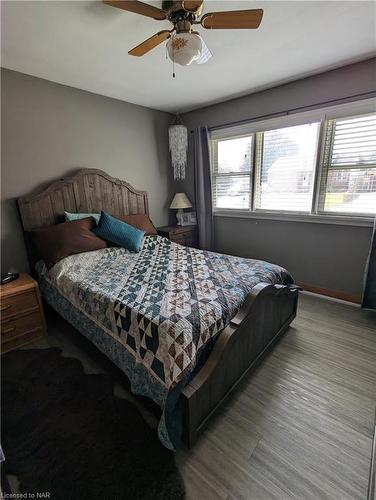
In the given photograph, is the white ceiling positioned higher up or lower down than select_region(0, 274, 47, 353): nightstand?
higher up

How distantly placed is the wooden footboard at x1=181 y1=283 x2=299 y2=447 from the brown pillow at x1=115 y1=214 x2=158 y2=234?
6.11ft

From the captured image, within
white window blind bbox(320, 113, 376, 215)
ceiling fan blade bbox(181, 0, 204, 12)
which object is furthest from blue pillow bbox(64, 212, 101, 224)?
white window blind bbox(320, 113, 376, 215)

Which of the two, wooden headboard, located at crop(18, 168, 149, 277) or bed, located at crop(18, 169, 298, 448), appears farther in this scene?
wooden headboard, located at crop(18, 168, 149, 277)

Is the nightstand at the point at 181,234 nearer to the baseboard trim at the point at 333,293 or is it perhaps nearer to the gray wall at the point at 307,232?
the gray wall at the point at 307,232

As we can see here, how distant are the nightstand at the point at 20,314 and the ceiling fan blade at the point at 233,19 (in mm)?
2325

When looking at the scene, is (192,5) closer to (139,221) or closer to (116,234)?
(116,234)

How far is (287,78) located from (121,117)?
203 centimetres

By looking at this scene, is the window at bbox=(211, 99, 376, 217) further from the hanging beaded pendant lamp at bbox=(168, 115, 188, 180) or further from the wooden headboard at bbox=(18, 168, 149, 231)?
the wooden headboard at bbox=(18, 168, 149, 231)

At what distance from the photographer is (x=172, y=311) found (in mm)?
1350

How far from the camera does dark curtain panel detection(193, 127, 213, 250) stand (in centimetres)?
346

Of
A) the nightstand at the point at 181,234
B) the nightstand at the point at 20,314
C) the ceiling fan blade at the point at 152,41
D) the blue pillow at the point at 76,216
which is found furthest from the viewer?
the nightstand at the point at 181,234

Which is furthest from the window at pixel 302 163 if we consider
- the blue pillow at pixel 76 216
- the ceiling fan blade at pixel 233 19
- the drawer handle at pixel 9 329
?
the drawer handle at pixel 9 329

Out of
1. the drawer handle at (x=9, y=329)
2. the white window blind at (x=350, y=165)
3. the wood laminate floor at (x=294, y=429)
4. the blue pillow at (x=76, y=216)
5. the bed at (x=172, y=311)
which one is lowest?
the wood laminate floor at (x=294, y=429)

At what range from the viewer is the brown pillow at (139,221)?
3.02m
